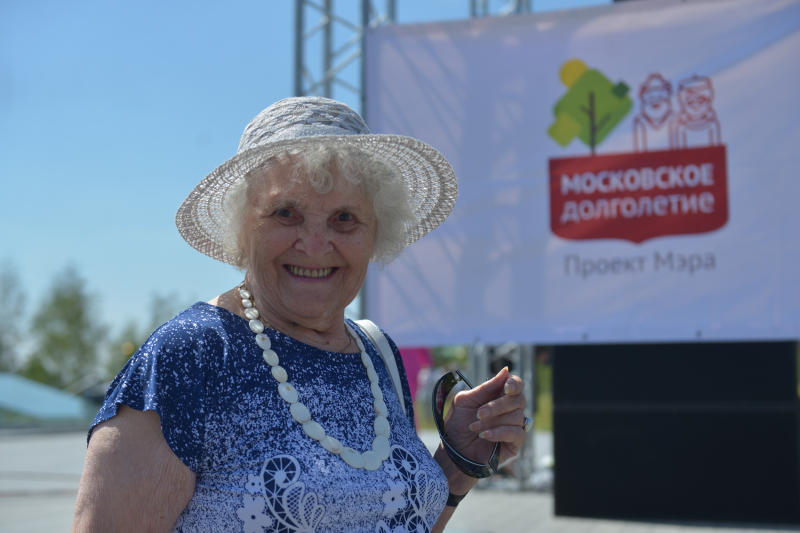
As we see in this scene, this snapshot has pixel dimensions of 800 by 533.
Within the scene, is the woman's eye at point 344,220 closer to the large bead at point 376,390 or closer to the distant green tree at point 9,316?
the large bead at point 376,390

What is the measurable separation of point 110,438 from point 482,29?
3835mm

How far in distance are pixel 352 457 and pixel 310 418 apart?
9 cm

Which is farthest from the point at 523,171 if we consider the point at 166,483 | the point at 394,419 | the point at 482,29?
the point at 166,483

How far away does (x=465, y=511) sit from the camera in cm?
705

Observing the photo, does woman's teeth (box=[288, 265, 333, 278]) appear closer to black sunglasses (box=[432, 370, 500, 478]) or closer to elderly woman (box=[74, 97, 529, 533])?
elderly woman (box=[74, 97, 529, 533])

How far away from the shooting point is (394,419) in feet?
4.80

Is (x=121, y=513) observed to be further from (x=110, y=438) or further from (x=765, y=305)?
(x=765, y=305)

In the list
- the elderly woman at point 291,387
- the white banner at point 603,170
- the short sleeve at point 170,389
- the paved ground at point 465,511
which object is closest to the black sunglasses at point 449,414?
the elderly woman at point 291,387

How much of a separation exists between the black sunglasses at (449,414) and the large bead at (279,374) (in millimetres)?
388

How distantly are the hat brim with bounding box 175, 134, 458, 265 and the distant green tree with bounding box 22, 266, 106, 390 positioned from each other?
1656 inches

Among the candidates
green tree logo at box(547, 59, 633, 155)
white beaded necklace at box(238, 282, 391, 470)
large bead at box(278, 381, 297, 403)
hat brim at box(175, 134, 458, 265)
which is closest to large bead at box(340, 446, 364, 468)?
white beaded necklace at box(238, 282, 391, 470)

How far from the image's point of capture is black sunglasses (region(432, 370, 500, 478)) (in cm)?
158

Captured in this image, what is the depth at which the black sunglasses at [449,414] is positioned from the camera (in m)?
1.58

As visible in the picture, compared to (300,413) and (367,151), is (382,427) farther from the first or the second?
(367,151)
